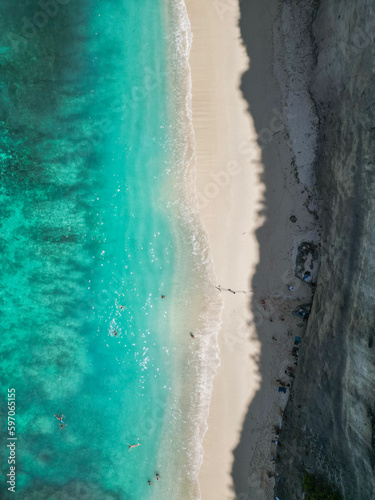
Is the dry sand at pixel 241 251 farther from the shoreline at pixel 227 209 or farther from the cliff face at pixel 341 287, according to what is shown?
the cliff face at pixel 341 287

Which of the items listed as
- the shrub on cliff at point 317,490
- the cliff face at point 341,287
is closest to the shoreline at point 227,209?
the cliff face at point 341,287

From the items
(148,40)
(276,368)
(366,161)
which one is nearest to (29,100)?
(148,40)

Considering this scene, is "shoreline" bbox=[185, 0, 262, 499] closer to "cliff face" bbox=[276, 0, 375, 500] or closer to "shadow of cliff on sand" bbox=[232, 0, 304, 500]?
"shadow of cliff on sand" bbox=[232, 0, 304, 500]

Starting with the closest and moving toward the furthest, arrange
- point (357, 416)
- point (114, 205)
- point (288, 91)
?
point (357, 416)
point (288, 91)
point (114, 205)

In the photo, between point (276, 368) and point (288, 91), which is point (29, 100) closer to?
point (288, 91)

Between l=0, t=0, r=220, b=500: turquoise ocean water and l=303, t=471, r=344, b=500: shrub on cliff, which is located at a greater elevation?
l=0, t=0, r=220, b=500: turquoise ocean water

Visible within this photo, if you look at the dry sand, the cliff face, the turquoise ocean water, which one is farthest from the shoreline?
the cliff face
